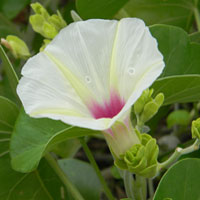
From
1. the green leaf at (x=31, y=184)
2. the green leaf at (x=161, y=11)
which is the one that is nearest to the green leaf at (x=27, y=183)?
the green leaf at (x=31, y=184)

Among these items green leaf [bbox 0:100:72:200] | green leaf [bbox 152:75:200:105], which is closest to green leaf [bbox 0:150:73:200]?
green leaf [bbox 0:100:72:200]

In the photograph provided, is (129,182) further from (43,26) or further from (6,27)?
(6,27)

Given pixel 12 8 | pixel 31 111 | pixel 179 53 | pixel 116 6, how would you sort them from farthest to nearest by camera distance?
pixel 12 8 < pixel 116 6 < pixel 179 53 < pixel 31 111

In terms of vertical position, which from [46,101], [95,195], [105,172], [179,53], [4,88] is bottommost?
[105,172]

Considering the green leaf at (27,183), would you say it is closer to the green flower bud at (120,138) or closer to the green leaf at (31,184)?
the green leaf at (31,184)

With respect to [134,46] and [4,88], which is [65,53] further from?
[4,88]

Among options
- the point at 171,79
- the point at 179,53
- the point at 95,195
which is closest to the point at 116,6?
the point at 179,53
